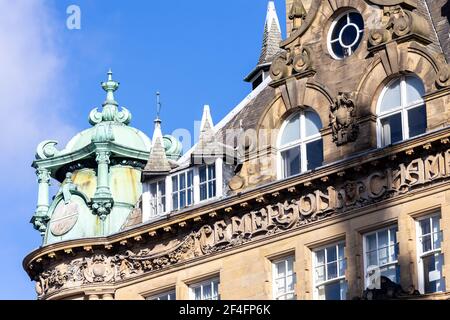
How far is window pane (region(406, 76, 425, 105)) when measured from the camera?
5944cm

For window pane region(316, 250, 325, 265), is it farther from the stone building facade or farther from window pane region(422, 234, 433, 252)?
window pane region(422, 234, 433, 252)

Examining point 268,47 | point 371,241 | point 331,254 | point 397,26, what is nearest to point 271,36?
point 268,47

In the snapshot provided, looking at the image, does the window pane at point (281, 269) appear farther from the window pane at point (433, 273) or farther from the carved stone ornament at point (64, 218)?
the carved stone ornament at point (64, 218)

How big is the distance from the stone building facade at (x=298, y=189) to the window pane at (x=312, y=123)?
0.04 meters

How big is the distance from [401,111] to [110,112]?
478 inches

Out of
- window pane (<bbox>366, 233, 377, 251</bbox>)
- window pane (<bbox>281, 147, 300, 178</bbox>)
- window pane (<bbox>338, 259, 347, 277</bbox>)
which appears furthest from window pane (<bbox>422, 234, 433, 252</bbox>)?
window pane (<bbox>281, 147, 300, 178</bbox>)

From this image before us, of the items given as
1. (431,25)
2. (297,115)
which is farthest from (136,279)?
(431,25)

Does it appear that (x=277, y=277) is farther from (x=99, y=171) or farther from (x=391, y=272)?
(x=99, y=171)

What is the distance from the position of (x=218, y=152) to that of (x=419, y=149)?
7.37 m

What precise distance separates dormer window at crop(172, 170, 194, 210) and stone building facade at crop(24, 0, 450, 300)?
40 mm

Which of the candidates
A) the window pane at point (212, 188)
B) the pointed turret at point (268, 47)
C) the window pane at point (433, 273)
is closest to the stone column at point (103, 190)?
the window pane at point (212, 188)
